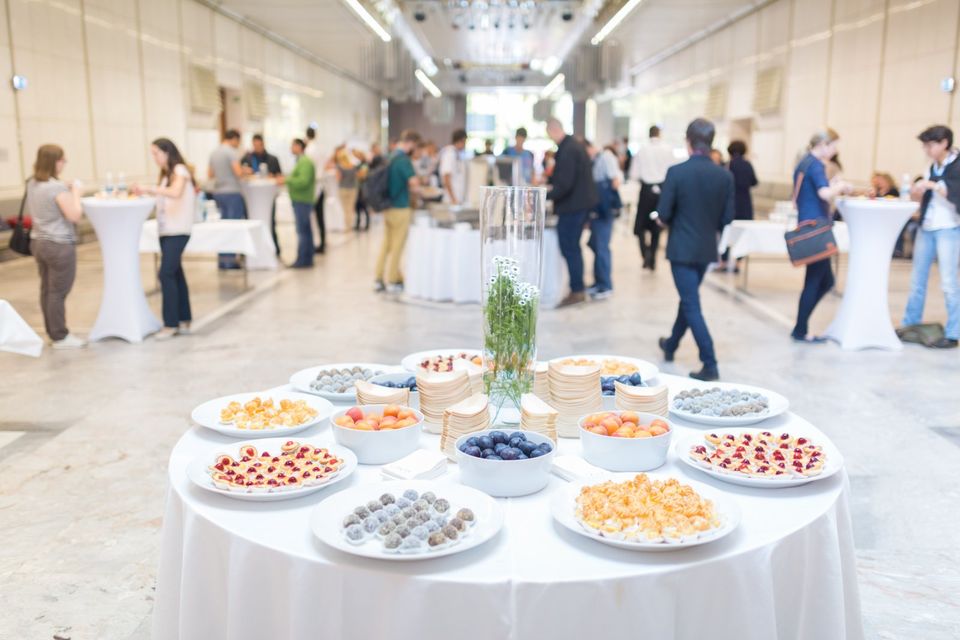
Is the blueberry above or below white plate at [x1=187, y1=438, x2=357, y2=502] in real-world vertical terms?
above

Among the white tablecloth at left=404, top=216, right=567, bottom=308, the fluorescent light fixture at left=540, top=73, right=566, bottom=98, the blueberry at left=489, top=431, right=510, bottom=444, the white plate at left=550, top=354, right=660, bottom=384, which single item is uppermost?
the fluorescent light fixture at left=540, top=73, right=566, bottom=98

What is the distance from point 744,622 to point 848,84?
13.2 meters

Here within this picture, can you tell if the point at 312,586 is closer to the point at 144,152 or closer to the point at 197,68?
the point at 144,152

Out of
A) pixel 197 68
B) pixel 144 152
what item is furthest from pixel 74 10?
pixel 197 68

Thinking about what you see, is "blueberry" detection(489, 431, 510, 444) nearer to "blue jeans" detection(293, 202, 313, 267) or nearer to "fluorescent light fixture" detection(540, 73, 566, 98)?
"blue jeans" detection(293, 202, 313, 267)

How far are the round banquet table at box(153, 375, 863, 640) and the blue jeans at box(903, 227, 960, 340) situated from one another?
202 inches

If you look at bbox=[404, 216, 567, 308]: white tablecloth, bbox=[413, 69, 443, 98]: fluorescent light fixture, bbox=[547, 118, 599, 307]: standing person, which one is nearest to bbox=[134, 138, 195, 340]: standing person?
bbox=[404, 216, 567, 308]: white tablecloth

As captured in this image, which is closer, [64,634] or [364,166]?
[64,634]

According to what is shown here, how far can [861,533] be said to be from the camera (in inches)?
131

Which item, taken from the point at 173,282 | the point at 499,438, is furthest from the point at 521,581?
the point at 173,282

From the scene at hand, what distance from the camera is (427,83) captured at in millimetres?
36500

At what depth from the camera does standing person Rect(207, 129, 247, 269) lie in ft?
31.7

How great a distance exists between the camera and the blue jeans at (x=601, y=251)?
8.49 meters

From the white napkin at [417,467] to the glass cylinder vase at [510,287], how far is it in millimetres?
264
